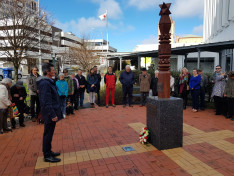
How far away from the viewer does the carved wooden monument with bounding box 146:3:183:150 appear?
405 cm

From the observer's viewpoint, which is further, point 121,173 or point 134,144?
point 134,144

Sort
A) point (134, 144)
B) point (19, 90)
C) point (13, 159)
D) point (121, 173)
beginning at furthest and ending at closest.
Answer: point (19, 90) → point (134, 144) → point (13, 159) → point (121, 173)

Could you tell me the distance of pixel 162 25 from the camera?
413 centimetres

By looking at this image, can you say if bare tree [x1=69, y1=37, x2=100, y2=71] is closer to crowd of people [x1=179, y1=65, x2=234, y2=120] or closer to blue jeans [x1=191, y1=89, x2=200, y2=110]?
crowd of people [x1=179, y1=65, x2=234, y2=120]

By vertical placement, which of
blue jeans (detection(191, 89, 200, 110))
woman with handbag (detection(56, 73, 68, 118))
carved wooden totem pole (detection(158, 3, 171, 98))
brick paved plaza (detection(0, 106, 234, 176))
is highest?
carved wooden totem pole (detection(158, 3, 171, 98))

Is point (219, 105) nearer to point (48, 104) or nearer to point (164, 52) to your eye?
point (164, 52)

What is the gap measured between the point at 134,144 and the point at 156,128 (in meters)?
0.73

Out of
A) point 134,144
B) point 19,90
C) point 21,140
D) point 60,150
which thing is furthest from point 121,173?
point 19,90

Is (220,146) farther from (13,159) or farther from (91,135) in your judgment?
Result: (13,159)

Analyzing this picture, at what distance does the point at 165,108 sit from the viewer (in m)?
4.04

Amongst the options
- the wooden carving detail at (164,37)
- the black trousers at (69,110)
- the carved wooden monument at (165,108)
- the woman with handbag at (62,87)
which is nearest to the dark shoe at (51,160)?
the carved wooden monument at (165,108)

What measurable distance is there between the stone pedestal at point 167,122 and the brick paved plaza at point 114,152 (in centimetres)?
20

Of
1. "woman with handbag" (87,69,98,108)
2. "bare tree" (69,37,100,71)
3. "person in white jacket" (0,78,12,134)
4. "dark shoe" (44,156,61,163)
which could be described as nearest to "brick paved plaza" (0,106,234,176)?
"dark shoe" (44,156,61,163)

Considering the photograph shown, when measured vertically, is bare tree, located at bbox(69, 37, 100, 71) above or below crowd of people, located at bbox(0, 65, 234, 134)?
above
